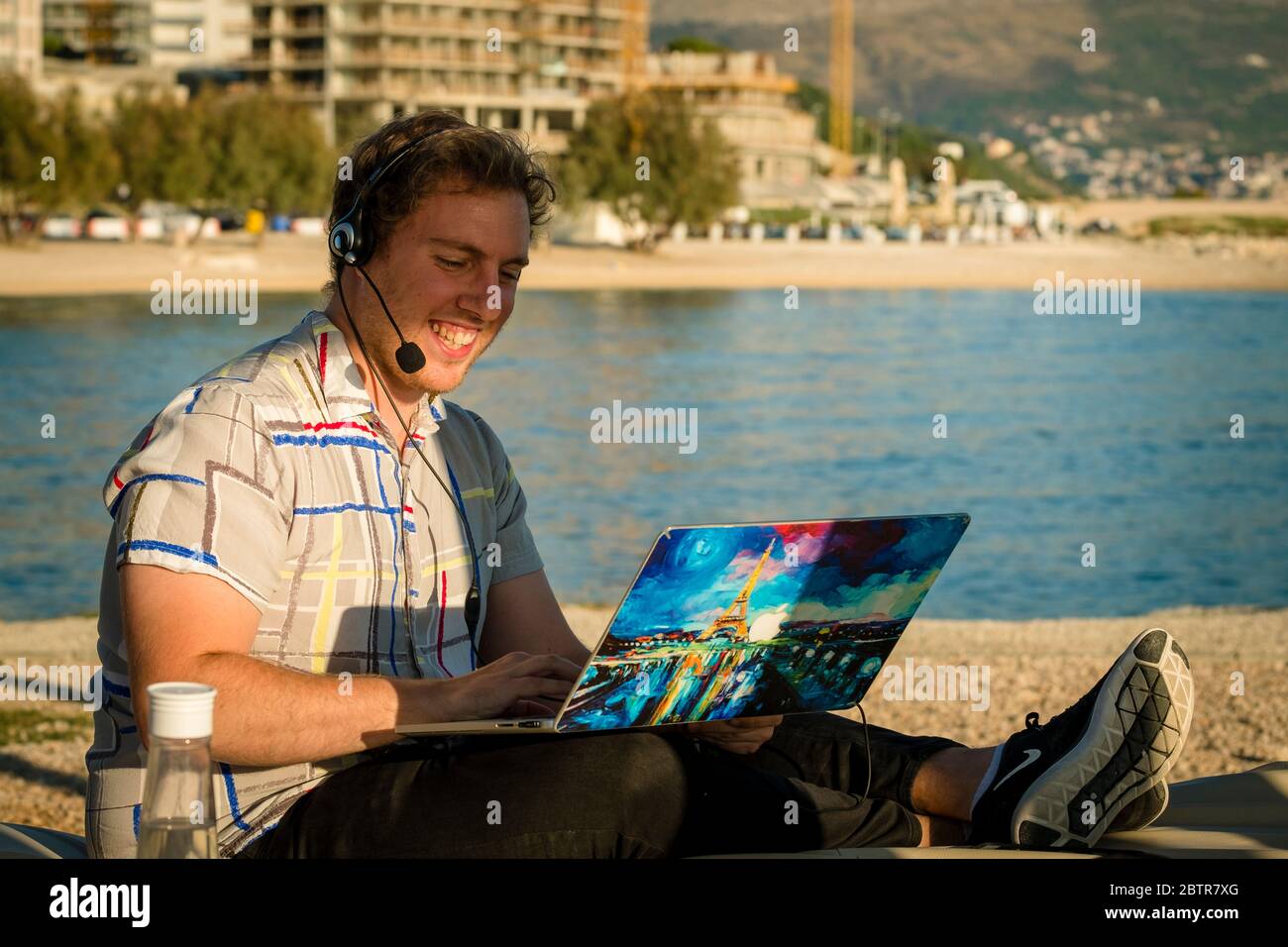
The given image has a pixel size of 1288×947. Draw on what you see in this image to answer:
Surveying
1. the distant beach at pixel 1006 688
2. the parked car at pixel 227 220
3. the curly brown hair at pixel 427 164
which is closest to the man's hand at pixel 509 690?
the curly brown hair at pixel 427 164

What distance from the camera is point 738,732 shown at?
9.20 feet

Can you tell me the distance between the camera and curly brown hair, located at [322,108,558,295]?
2783mm

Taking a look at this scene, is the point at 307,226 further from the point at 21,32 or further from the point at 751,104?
the point at 751,104

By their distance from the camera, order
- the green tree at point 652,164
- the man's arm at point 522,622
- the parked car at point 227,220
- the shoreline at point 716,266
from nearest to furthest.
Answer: the man's arm at point 522,622, the shoreline at point 716,266, the green tree at point 652,164, the parked car at point 227,220

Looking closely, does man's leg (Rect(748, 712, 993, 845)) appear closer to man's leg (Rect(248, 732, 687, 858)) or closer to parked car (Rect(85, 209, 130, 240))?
man's leg (Rect(248, 732, 687, 858))

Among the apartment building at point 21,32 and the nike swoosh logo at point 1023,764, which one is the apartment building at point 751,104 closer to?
the apartment building at point 21,32

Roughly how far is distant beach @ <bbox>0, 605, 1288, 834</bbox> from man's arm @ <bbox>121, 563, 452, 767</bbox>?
102 inches

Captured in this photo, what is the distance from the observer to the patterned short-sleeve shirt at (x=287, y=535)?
8.04 feet

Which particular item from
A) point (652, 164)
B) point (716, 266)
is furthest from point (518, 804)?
point (652, 164)

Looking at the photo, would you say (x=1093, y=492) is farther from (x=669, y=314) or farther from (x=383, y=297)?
(x=669, y=314)

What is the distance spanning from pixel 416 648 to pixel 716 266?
192 feet

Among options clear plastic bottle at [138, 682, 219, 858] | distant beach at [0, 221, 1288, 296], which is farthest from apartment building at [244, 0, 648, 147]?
clear plastic bottle at [138, 682, 219, 858]

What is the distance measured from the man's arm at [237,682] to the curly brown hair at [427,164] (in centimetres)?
74

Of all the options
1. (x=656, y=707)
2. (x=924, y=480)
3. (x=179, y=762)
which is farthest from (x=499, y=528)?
(x=924, y=480)
